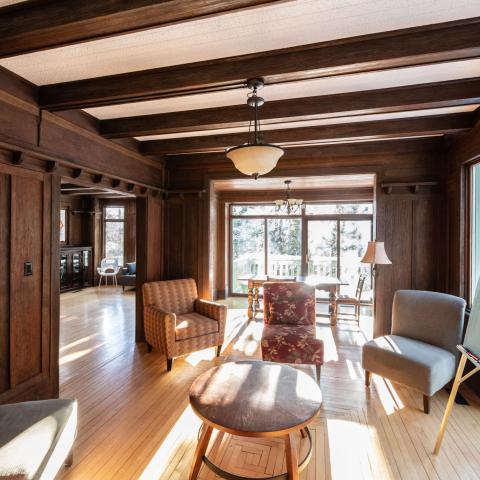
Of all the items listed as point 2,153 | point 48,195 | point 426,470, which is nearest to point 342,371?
point 426,470

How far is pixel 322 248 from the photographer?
6.73 m

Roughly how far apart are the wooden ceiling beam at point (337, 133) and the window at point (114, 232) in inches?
218

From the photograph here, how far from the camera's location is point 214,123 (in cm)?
266

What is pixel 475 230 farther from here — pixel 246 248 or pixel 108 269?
pixel 108 269

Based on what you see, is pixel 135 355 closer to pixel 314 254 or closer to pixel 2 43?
pixel 2 43

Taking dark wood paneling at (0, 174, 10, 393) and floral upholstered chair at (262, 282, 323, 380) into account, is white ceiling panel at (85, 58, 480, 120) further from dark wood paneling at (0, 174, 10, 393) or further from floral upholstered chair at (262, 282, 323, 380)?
floral upholstered chair at (262, 282, 323, 380)

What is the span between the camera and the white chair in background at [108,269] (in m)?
8.06

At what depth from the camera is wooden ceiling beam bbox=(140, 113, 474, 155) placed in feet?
9.13

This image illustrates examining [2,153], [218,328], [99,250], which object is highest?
[2,153]

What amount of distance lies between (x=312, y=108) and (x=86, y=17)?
5.69 feet

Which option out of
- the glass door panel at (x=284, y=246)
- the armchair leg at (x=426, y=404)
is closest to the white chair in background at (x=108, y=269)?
the glass door panel at (x=284, y=246)

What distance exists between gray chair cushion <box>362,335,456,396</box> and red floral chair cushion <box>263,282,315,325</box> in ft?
2.59

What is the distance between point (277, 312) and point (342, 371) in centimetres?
93

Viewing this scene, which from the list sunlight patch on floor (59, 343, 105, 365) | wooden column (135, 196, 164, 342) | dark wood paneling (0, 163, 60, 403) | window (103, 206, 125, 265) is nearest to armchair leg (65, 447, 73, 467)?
dark wood paneling (0, 163, 60, 403)
